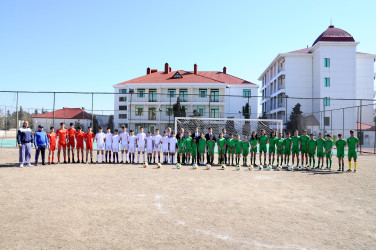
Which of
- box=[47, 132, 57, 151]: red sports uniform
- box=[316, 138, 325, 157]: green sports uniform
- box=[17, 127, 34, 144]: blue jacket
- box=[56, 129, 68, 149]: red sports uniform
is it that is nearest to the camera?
box=[17, 127, 34, 144]: blue jacket

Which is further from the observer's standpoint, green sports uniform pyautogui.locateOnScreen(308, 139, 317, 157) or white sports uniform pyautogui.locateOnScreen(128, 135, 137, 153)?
white sports uniform pyautogui.locateOnScreen(128, 135, 137, 153)

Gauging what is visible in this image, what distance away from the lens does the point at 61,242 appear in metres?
3.68

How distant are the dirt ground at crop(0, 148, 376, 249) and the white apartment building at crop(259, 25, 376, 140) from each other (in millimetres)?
31076

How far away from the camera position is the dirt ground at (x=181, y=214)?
379cm

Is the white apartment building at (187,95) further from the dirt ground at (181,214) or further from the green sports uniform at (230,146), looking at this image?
the dirt ground at (181,214)

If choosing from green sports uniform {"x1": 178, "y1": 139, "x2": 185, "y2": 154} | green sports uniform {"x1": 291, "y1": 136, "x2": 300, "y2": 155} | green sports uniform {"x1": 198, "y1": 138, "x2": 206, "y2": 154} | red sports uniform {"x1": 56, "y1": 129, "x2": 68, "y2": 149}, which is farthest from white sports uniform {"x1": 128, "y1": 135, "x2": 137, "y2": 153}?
green sports uniform {"x1": 291, "y1": 136, "x2": 300, "y2": 155}

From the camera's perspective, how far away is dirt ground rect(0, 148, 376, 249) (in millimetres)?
3785

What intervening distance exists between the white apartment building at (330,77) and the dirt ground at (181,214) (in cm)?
3108

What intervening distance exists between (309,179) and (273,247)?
6576mm

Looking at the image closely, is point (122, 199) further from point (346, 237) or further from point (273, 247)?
point (346, 237)

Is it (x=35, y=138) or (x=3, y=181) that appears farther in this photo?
(x=35, y=138)

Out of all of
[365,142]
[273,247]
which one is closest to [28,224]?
[273,247]

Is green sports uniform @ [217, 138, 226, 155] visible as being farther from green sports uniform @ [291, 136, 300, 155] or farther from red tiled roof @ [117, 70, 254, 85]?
red tiled roof @ [117, 70, 254, 85]

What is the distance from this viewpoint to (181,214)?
196 inches
